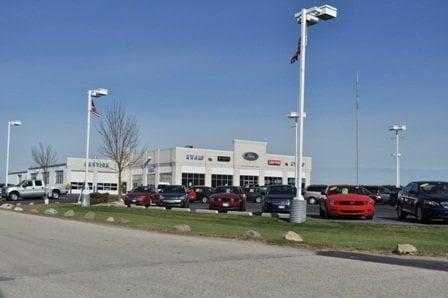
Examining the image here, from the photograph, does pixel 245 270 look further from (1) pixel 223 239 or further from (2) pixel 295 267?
(1) pixel 223 239

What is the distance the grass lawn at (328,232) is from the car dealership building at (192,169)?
2401 inches

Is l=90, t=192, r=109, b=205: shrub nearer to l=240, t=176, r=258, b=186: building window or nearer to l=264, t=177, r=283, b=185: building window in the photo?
l=240, t=176, r=258, b=186: building window

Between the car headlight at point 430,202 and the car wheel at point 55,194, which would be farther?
the car wheel at point 55,194

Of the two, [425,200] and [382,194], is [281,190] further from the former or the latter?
[382,194]

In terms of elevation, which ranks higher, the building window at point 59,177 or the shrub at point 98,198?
the building window at point 59,177

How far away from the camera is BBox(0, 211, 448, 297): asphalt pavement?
28.1ft

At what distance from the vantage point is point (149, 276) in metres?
9.83

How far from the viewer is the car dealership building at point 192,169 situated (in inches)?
3396

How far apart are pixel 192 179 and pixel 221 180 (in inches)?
197

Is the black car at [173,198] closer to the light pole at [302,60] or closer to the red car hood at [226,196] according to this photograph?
the red car hood at [226,196]

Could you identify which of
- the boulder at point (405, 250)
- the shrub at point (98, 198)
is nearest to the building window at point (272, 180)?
the shrub at point (98, 198)

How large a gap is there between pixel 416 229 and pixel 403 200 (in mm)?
5055

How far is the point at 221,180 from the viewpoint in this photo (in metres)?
89.8

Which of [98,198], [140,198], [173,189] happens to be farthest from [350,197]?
[98,198]
